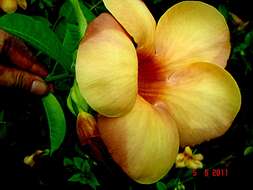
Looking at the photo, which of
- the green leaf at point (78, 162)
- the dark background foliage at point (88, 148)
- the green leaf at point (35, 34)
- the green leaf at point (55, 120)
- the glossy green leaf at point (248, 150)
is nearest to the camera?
the green leaf at point (35, 34)

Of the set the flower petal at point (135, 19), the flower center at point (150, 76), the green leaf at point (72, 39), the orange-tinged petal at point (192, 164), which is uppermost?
the flower petal at point (135, 19)

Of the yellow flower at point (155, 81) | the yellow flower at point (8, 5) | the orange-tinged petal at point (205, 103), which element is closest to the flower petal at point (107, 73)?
the yellow flower at point (155, 81)

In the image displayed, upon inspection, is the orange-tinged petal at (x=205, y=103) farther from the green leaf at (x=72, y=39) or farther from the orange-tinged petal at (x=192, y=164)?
the orange-tinged petal at (x=192, y=164)

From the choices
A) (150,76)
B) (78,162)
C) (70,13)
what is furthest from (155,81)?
(78,162)

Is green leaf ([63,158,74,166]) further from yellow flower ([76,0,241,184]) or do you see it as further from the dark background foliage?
yellow flower ([76,0,241,184])

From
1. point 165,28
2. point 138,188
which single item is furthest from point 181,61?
point 138,188

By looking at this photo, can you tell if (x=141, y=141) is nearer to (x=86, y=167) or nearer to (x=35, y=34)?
(x=35, y=34)

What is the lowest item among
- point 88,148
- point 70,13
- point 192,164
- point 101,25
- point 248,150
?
point 248,150
